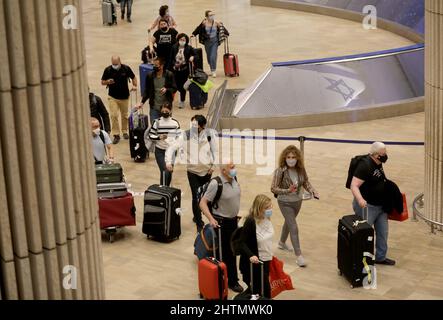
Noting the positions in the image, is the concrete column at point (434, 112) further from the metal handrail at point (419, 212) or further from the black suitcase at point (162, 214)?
the black suitcase at point (162, 214)

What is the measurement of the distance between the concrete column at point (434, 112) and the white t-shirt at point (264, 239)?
369 centimetres

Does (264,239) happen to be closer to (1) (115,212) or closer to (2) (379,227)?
(2) (379,227)

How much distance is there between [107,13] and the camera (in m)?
30.4

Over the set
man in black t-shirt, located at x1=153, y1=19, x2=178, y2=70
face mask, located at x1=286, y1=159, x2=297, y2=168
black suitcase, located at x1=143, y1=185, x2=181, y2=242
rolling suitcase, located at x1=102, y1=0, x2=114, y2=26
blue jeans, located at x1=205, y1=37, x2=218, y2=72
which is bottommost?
black suitcase, located at x1=143, y1=185, x2=181, y2=242

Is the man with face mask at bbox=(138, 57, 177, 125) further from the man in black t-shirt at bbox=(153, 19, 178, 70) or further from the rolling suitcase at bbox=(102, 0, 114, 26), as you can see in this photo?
the rolling suitcase at bbox=(102, 0, 114, 26)

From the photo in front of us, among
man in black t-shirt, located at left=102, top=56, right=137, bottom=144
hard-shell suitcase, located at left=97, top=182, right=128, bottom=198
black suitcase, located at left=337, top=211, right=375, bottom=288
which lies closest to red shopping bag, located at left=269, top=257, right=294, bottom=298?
black suitcase, located at left=337, top=211, right=375, bottom=288

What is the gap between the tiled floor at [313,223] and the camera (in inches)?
459

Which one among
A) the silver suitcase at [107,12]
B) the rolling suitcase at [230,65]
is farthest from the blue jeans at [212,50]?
the silver suitcase at [107,12]

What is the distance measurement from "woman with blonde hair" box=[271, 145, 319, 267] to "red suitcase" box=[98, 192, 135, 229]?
7.12 feet

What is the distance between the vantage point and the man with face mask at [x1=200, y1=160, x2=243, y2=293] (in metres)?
11.2

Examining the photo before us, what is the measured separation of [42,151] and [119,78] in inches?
431

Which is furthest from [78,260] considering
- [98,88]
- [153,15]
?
[153,15]

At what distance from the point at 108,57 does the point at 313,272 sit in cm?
1466

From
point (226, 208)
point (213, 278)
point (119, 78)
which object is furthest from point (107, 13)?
point (213, 278)
